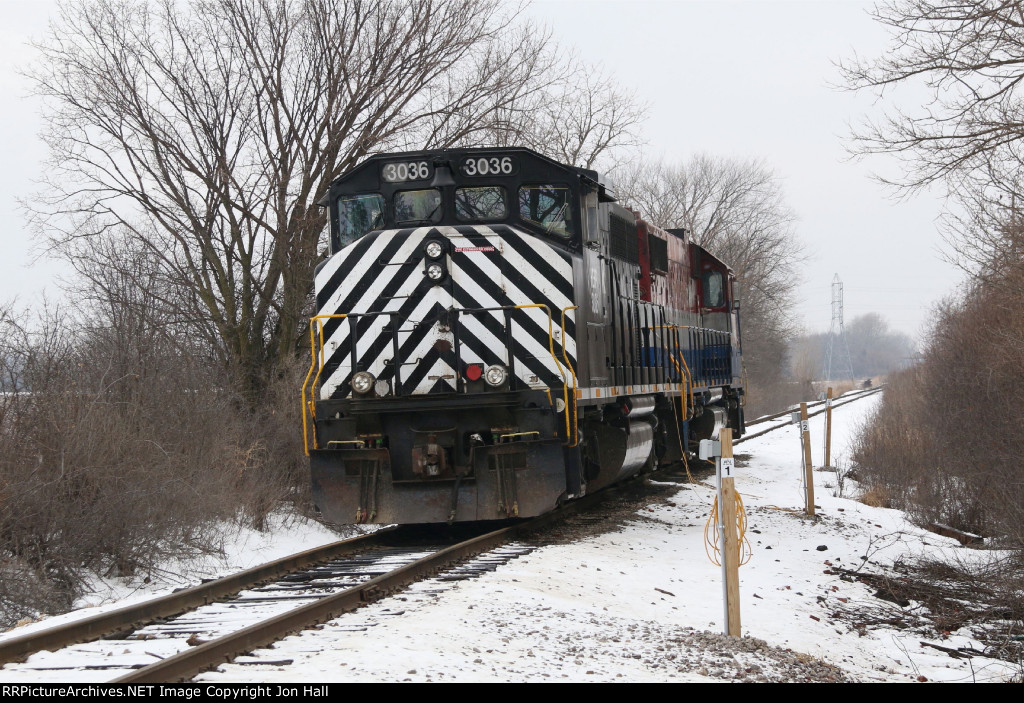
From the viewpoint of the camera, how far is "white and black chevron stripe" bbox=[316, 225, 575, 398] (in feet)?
32.3

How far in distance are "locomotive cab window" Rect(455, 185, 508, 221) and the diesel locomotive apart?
0.01m

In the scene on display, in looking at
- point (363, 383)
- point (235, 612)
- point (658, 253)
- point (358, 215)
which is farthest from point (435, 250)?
point (658, 253)

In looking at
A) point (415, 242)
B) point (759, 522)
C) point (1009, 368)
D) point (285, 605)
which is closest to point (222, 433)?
point (415, 242)

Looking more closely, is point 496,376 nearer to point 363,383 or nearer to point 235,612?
point 363,383

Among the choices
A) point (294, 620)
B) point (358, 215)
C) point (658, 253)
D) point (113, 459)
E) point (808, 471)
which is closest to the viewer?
point (294, 620)

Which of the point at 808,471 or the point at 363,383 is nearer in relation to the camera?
the point at 363,383

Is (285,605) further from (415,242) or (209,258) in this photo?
(209,258)

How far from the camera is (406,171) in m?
10.4

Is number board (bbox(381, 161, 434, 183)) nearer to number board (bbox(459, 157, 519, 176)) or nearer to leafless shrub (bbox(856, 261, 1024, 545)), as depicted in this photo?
number board (bbox(459, 157, 519, 176))

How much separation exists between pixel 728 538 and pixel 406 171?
5.14 meters

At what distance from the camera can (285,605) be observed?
22.8 feet

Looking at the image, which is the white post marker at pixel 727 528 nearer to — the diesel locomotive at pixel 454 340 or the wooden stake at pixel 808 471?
the diesel locomotive at pixel 454 340
